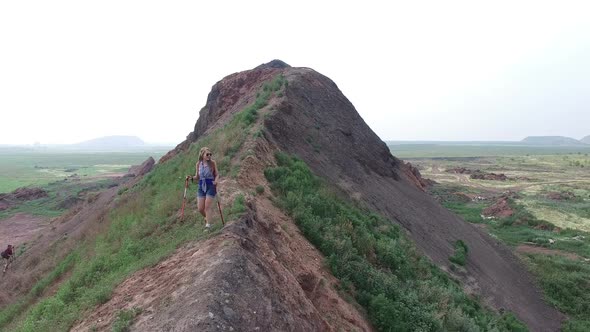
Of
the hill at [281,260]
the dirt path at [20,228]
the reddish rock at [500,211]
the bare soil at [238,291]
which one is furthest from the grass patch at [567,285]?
the dirt path at [20,228]

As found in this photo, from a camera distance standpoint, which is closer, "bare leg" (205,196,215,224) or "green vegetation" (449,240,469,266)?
"bare leg" (205,196,215,224)

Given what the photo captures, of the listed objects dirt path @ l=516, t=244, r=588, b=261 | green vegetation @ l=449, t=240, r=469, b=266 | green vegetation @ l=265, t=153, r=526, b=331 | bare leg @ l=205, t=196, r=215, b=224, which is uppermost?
bare leg @ l=205, t=196, r=215, b=224

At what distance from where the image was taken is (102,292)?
283 inches

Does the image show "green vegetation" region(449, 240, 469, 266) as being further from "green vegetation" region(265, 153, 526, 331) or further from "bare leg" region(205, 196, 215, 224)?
"bare leg" region(205, 196, 215, 224)

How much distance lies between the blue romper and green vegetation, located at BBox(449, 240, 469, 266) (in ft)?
42.0

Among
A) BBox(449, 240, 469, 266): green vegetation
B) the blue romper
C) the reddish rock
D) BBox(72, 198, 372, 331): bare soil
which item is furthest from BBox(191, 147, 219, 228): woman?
the reddish rock

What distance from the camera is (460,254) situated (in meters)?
17.4

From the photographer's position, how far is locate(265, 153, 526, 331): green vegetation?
346 inches

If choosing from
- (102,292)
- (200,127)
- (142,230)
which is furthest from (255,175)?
(200,127)

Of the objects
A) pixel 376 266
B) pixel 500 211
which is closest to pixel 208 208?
pixel 376 266

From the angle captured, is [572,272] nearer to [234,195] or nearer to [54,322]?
[234,195]

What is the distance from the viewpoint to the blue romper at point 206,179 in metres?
7.86

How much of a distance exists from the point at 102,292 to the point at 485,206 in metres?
42.3

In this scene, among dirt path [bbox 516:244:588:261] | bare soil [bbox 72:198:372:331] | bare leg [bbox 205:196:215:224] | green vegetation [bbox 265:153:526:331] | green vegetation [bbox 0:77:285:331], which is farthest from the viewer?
dirt path [bbox 516:244:588:261]
